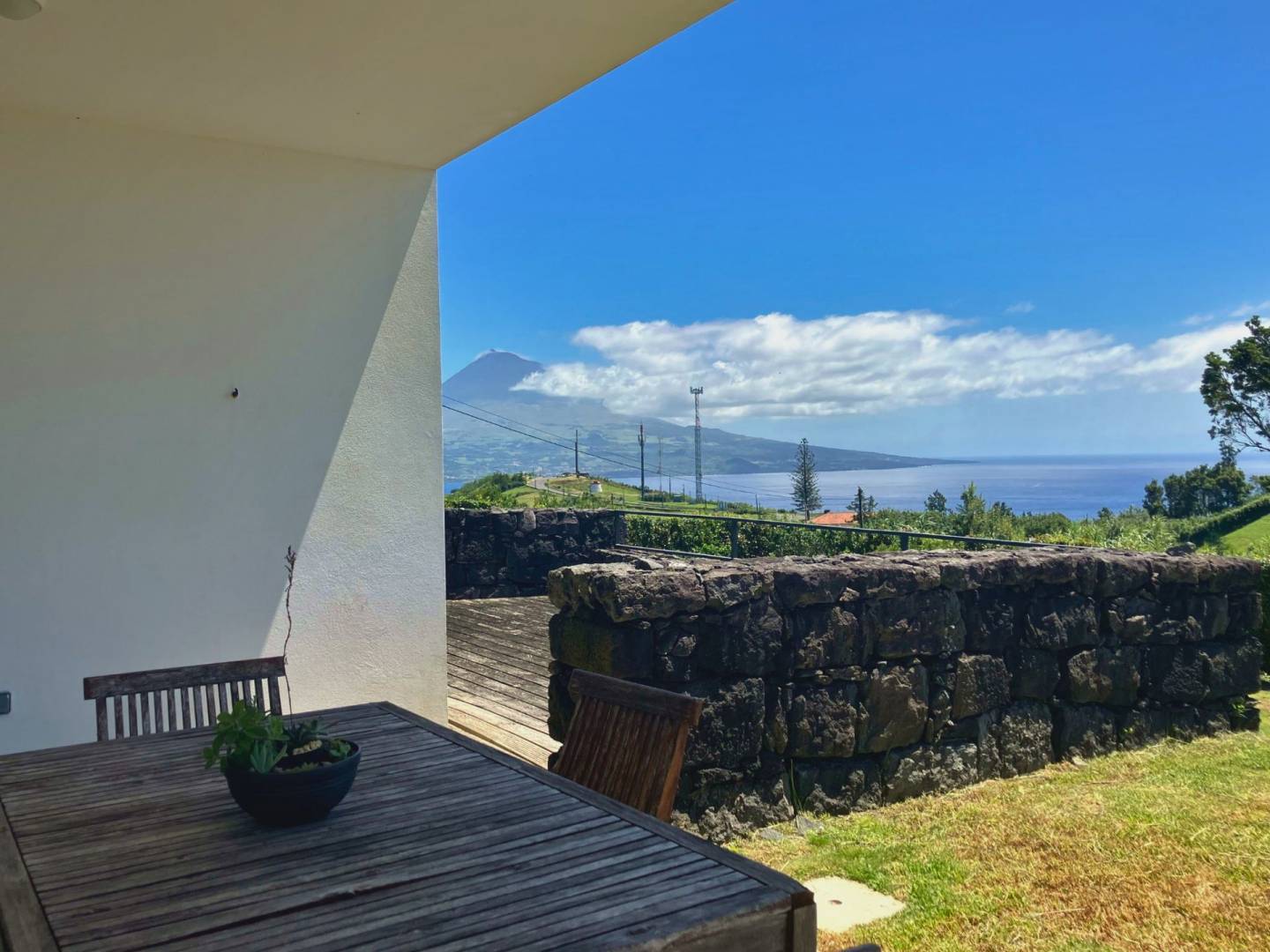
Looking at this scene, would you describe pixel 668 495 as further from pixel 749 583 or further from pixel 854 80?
pixel 854 80

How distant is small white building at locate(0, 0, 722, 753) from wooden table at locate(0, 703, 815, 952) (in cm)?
163

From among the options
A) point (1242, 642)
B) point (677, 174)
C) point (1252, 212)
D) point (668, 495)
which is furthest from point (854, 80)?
point (1242, 642)

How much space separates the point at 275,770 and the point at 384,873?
0.30m

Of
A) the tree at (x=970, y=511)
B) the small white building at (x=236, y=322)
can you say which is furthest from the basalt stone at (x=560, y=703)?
the tree at (x=970, y=511)

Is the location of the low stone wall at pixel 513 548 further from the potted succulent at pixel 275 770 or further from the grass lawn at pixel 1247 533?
the grass lawn at pixel 1247 533

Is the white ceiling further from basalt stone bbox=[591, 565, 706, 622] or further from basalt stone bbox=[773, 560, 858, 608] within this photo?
basalt stone bbox=[773, 560, 858, 608]

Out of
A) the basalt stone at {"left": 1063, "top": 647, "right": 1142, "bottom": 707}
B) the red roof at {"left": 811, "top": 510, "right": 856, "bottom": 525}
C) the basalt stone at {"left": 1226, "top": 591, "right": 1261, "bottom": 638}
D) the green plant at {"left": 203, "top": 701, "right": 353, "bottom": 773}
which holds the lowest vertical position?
the basalt stone at {"left": 1063, "top": 647, "right": 1142, "bottom": 707}

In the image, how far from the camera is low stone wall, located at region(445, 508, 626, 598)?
25.1ft

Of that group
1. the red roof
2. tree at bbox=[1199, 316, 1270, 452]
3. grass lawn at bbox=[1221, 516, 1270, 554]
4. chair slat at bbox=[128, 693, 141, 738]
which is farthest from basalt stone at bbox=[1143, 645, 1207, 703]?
tree at bbox=[1199, 316, 1270, 452]

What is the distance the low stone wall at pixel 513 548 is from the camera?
25.1 ft

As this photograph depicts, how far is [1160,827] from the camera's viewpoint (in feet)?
10.3

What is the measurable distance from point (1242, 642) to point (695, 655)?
9.85 ft

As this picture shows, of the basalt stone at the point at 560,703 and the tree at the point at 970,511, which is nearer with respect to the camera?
the basalt stone at the point at 560,703

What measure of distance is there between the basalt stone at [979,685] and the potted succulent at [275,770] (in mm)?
2763
